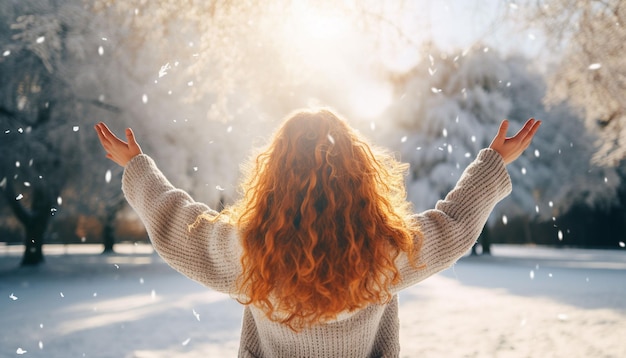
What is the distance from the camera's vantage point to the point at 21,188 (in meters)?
14.0

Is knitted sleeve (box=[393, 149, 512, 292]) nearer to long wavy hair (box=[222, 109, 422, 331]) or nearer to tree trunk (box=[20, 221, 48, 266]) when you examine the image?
long wavy hair (box=[222, 109, 422, 331])

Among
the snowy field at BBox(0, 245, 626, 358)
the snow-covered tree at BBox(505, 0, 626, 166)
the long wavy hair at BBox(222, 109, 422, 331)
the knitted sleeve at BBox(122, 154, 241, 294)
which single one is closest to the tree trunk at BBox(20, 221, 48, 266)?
the snowy field at BBox(0, 245, 626, 358)

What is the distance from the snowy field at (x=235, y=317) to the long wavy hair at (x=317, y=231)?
3.67m

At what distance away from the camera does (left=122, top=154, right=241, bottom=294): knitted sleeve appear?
1.68 m

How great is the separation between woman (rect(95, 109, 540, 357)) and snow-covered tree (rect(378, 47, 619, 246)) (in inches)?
603

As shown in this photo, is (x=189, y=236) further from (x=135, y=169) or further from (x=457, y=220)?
(x=457, y=220)

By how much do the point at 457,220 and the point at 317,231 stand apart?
0.43 meters

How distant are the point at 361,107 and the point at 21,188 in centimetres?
959

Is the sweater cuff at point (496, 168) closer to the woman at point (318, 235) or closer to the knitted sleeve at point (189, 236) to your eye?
the woman at point (318, 235)

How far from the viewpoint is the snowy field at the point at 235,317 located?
5.23m

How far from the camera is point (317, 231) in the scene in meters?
1.60

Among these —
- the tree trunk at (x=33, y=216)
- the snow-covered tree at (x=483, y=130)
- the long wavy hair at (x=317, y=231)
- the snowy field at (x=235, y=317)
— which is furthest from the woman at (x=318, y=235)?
the snow-covered tree at (x=483, y=130)

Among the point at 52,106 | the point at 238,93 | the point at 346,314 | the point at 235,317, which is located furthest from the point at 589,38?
the point at 52,106

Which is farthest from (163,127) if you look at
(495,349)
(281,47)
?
(495,349)
